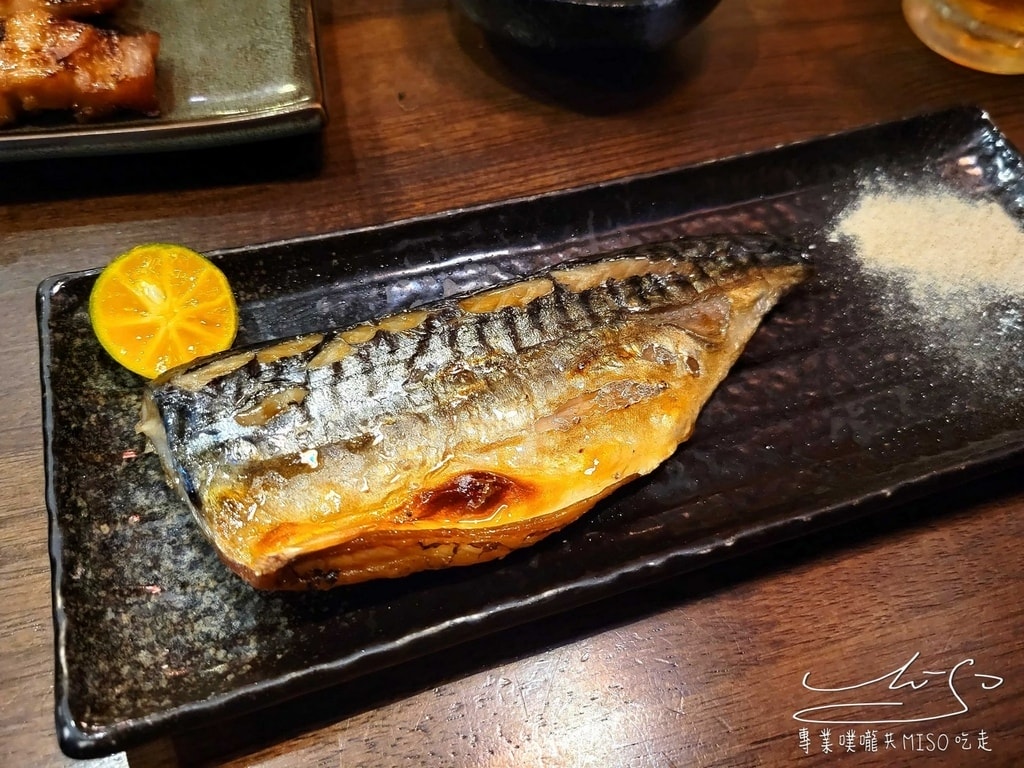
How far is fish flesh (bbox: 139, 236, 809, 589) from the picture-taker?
157cm

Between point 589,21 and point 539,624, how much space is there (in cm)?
203

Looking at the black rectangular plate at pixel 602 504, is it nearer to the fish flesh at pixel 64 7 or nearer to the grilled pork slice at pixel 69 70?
the grilled pork slice at pixel 69 70

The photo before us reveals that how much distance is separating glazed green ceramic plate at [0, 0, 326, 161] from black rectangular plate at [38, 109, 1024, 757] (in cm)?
61

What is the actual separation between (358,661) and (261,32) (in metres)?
2.32

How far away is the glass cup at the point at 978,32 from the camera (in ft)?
10.3

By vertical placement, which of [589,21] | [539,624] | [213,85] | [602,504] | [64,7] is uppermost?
[589,21]

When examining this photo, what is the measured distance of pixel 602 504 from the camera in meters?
1.88

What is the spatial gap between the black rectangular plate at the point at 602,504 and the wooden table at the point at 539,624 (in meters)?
0.16

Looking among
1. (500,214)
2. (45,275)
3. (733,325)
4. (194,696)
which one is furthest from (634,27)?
(194,696)

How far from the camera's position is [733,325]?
2068 millimetres

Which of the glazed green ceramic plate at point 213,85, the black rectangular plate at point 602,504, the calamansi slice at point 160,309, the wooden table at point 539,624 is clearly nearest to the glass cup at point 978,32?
the black rectangular plate at point 602,504
